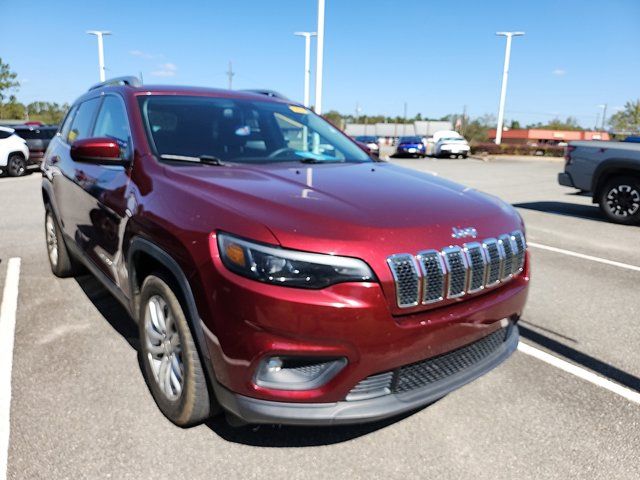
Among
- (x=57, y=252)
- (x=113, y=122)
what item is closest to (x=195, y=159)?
(x=113, y=122)

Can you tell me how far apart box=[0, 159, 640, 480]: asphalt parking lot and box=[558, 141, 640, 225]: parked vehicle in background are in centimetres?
526

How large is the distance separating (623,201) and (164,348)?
8.74 meters

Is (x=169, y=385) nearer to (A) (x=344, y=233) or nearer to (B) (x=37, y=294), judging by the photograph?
(A) (x=344, y=233)

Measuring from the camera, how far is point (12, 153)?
15711 mm

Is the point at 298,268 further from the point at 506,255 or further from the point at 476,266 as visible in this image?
the point at 506,255

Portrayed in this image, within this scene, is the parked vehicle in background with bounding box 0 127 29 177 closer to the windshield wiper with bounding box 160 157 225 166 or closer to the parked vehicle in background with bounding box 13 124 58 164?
the parked vehicle in background with bounding box 13 124 58 164

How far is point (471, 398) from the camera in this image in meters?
2.97

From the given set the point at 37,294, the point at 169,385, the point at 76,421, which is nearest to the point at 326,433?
the point at 169,385

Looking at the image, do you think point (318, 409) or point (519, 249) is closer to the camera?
point (318, 409)

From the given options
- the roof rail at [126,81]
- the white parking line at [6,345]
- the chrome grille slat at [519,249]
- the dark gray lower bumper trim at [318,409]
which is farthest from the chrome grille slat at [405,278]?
the roof rail at [126,81]

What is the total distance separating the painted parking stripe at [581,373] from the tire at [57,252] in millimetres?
4015

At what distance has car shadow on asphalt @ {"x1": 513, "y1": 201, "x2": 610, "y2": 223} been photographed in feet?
32.2

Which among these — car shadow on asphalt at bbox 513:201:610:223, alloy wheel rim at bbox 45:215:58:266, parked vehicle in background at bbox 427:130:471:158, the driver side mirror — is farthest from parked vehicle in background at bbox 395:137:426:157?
the driver side mirror

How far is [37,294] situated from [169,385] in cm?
269
